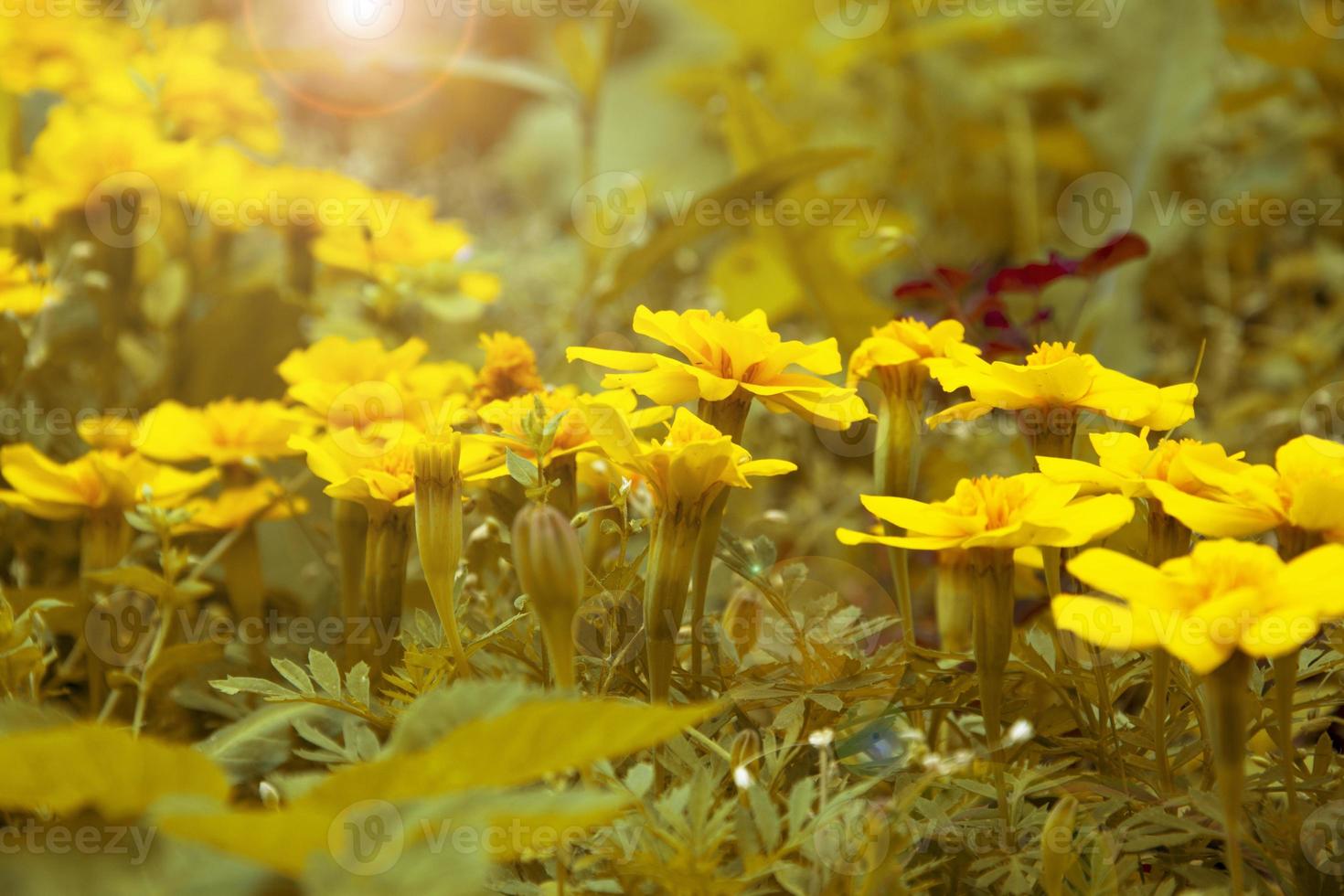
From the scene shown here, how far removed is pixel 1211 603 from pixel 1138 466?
116 mm

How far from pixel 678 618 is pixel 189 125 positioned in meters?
0.68

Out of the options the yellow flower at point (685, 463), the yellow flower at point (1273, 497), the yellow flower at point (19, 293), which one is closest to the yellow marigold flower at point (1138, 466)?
the yellow flower at point (1273, 497)

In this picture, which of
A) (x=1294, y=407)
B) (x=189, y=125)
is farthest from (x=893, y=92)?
(x=189, y=125)

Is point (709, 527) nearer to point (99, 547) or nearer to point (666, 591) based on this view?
point (666, 591)

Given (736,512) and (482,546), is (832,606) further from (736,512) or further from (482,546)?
(736,512)

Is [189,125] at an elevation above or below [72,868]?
above

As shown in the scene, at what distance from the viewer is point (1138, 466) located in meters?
0.45

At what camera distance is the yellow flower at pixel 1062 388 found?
0.47 m

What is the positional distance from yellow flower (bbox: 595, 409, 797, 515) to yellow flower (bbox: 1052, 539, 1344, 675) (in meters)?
0.12

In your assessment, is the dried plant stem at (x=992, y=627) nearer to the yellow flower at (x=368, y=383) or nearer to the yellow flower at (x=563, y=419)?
the yellow flower at (x=563, y=419)

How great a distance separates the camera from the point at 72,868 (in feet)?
0.86

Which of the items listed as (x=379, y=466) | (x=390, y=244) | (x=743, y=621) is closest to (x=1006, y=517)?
(x=743, y=621)

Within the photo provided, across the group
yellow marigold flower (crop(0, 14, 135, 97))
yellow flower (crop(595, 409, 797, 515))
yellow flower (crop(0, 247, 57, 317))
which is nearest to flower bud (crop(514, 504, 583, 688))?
yellow flower (crop(595, 409, 797, 515))

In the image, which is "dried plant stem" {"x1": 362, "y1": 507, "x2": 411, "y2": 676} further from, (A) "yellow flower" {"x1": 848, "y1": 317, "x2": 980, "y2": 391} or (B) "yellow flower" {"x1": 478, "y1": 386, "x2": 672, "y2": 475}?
(A) "yellow flower" {"x1": 848, "y1": 317, "x2": 980, "y2": 391}
